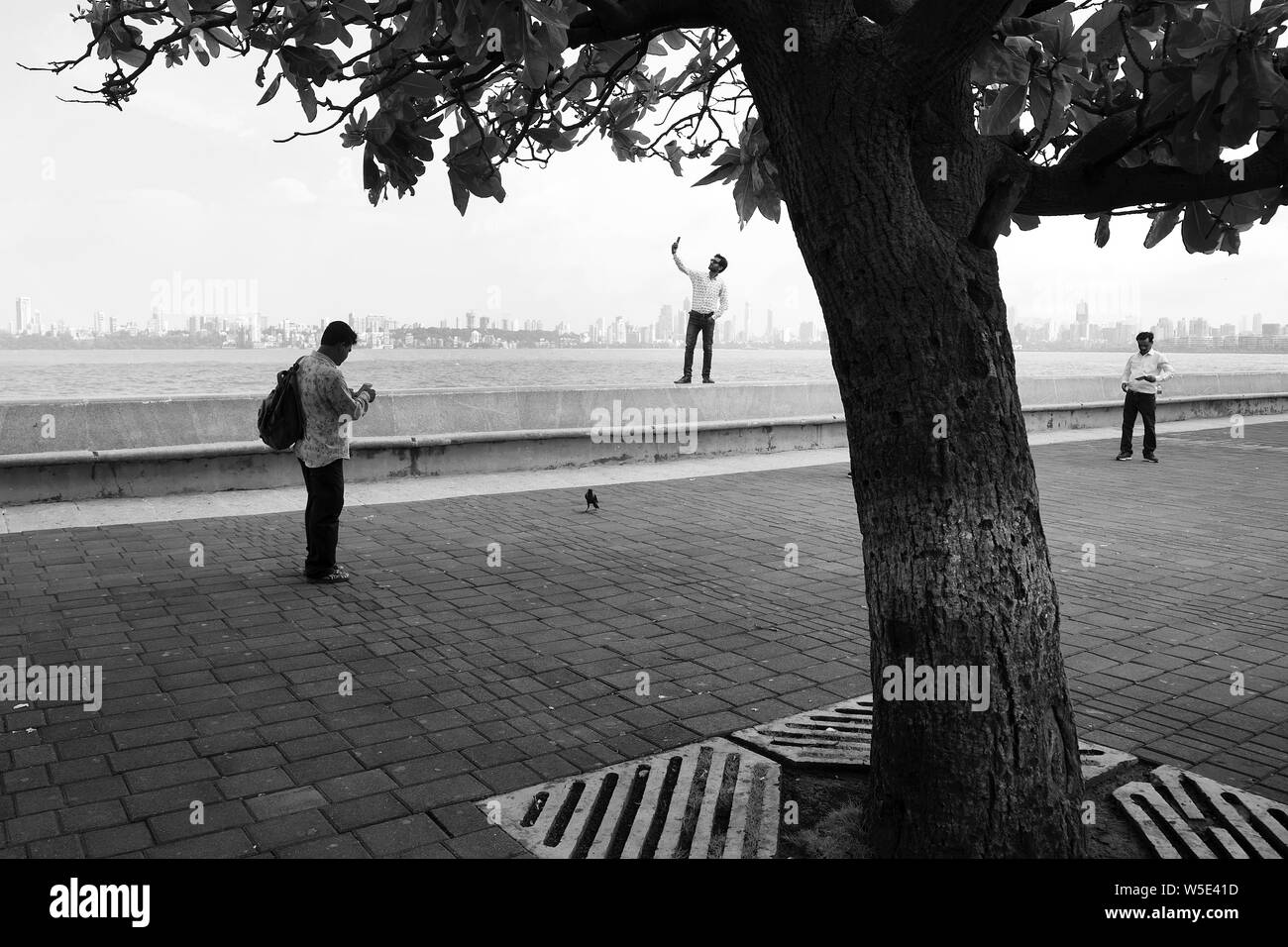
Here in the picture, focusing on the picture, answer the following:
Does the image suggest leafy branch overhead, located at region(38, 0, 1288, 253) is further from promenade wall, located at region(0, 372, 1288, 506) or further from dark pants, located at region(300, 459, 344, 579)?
promenade wall, located at region(0, 372, 1288, 506)

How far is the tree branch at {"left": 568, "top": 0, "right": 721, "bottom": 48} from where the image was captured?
4.08 metres

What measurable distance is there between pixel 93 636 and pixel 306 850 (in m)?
3.24

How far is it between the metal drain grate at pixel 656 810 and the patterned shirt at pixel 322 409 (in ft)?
13.6

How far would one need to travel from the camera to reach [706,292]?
17406mm

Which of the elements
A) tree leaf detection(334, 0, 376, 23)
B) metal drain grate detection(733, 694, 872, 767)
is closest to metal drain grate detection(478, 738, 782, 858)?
metal drain grate detection(733, 694, 872, 767)

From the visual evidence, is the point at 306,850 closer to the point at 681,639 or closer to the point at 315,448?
the point at 681,639

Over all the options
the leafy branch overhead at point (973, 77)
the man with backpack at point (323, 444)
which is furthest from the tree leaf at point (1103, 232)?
the man with backpack at point (323, 444)

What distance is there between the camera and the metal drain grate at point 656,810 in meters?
3.94

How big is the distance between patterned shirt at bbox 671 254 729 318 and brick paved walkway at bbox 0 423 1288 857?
7.28 meters

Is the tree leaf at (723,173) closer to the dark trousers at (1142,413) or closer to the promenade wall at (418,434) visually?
the promenade wall at (418,434)

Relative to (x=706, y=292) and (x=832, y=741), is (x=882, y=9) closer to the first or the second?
(x=832, y=741)

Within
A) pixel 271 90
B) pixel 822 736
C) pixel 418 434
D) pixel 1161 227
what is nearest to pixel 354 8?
pixel 271 90
